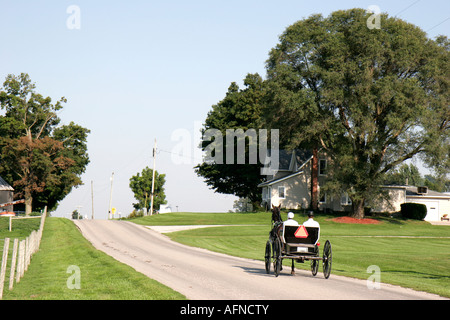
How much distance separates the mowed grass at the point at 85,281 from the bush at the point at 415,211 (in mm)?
43688

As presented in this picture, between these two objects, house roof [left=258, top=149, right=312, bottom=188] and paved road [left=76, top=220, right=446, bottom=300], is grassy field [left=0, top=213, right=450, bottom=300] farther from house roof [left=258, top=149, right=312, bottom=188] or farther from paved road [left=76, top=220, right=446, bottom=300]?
house roof [left=258, top=149, right=312, bottom=188]

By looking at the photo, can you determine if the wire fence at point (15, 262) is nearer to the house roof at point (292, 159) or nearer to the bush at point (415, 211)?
the bush at point (415, 211)

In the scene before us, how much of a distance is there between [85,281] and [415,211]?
5277 cm

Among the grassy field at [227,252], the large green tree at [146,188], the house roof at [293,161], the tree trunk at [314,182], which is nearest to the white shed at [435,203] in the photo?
the grassy field at [227,252]

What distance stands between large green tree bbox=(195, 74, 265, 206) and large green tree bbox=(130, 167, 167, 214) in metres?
47.9

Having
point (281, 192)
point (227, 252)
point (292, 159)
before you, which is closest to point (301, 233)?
point (227, 252)

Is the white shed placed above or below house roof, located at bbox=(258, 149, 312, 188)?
below

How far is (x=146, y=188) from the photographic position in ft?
425

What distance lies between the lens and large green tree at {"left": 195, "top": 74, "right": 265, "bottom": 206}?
76312 millimetres

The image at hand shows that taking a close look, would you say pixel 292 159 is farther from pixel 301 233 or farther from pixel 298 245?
pixel 298 245

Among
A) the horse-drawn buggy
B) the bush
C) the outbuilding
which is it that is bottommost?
the horse-drawn buggy

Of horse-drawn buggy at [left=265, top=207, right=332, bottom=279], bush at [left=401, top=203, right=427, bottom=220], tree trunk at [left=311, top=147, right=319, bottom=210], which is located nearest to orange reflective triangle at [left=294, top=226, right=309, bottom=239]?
horse-drawn buggy at [left=265, top=207, right=332, bottom=279]

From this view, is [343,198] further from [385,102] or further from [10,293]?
[10,293]
